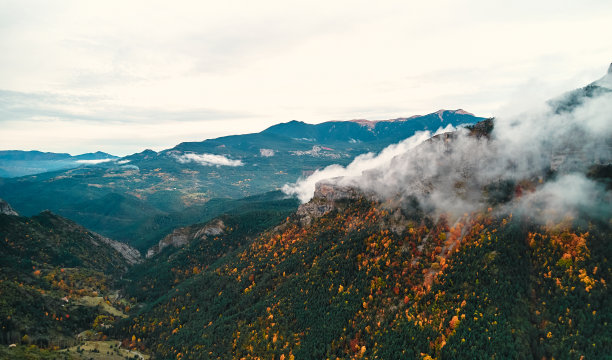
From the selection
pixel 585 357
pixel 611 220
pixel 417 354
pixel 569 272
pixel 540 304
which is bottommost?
pixel 417 354

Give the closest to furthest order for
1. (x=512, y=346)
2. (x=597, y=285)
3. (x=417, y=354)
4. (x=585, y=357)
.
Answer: (x=585, y=357)
(x=512, y=346)
(x=597, y=285)
(x=417, y=354)

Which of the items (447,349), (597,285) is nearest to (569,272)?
(597,285)

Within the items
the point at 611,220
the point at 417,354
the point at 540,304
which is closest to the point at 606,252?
the point at 611,220

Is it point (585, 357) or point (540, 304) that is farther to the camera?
point (540, 304)

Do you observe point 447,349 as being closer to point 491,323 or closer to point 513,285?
point 491,323

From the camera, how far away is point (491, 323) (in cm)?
18625

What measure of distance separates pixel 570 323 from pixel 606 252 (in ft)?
167

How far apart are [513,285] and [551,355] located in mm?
40145

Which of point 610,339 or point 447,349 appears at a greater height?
point 610,339

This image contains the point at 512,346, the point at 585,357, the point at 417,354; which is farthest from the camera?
the point at 417,354

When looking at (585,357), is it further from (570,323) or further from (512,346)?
(512,346)

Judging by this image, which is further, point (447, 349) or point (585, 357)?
point (447, 349)

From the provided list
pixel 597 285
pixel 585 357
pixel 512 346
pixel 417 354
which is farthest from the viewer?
pixel 417 354

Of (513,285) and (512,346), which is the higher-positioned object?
(513,285)
